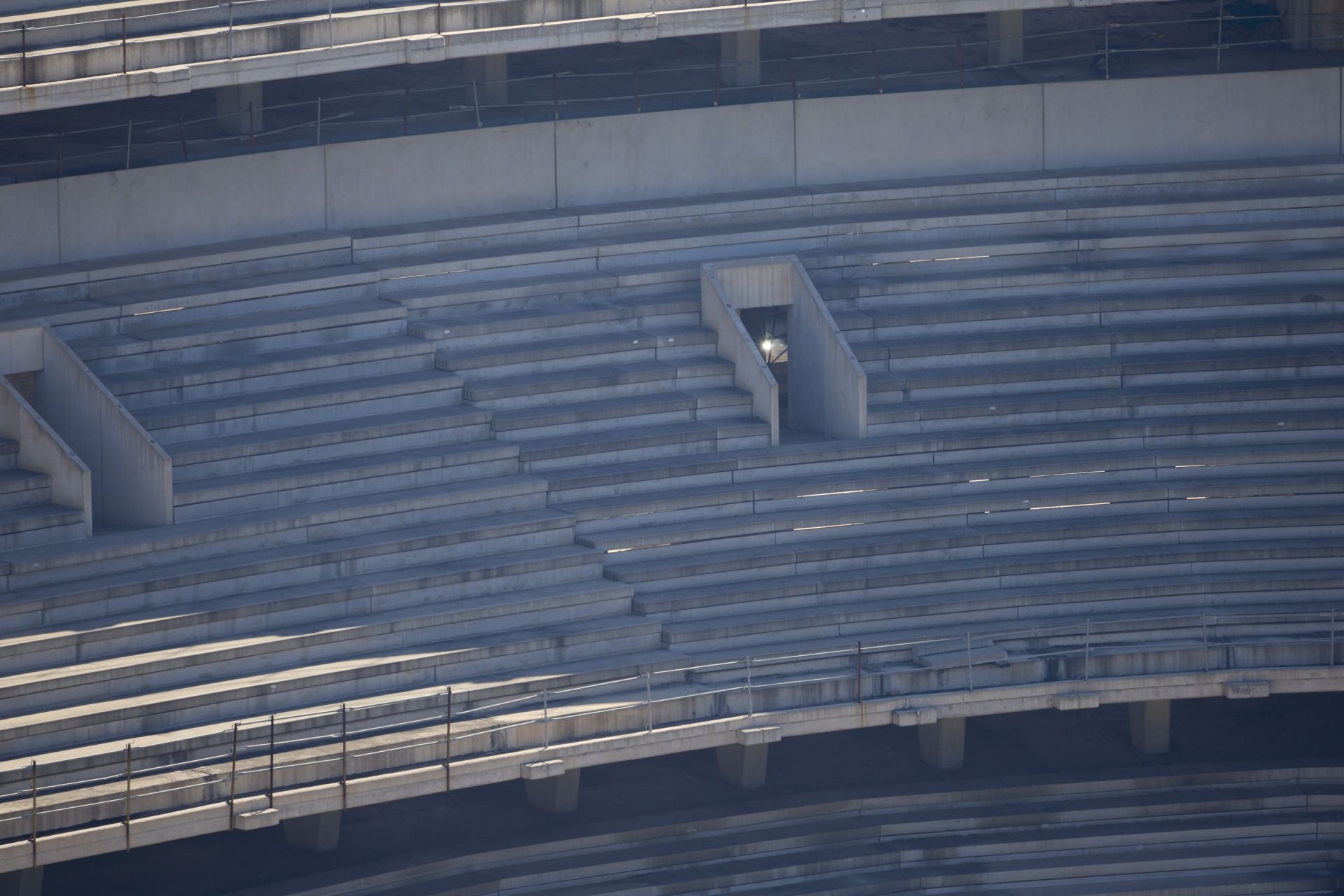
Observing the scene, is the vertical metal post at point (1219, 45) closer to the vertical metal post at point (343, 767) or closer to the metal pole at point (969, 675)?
the metal pole at point (969, 675)

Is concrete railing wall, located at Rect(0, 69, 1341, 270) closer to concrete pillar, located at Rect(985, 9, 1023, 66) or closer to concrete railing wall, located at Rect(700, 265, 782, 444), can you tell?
A: concrete pillar, located at Rect(985, 9, 1023, 66)

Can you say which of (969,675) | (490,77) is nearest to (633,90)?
(490,77)

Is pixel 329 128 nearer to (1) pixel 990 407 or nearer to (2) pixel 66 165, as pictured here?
(2) pixel 66 165

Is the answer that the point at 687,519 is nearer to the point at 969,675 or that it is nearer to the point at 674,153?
the point at 969,675

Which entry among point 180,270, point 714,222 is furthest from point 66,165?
point 714,222

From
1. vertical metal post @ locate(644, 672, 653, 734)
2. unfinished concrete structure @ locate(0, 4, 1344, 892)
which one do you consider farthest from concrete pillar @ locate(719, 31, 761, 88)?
vertical metal post @ locate(644, 672, 653, 734)

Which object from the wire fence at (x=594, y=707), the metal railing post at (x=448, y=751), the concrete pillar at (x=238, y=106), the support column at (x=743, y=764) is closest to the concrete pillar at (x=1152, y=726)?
the wire fence at (x=594, y=707)

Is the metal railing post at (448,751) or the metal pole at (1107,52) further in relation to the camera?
the metal pole at (1107,52)
